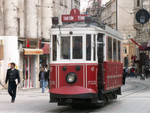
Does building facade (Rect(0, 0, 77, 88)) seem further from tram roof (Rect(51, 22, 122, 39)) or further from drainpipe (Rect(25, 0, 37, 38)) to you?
tram roof (Rect(51, 22, 122, 39))

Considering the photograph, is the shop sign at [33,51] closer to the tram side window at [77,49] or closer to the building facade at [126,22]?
the tram side window at [77,49]

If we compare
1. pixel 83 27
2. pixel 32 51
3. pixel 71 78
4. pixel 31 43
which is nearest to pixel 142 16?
pixel 31 43

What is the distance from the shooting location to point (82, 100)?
1761cm

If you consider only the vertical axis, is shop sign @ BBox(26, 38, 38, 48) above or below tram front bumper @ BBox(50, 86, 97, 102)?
above

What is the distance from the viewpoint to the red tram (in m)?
17.4

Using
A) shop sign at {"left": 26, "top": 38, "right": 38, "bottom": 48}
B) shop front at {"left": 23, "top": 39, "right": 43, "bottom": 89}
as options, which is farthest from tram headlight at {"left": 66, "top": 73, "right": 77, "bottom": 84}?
shop sign at {"left": 26, "top": 38, "right": 38, "bottom": 48}

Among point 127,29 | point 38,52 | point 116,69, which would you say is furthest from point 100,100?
point 127,29

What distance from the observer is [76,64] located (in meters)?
17.6

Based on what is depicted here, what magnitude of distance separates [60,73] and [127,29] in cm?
9300

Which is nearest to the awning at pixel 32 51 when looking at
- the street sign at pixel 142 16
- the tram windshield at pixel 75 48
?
the street sign at pixel 142 16

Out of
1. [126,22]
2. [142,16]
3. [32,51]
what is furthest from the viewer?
[126,22]

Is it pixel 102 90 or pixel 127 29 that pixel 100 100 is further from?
pixel 127 29

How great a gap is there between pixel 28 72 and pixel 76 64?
21577mm

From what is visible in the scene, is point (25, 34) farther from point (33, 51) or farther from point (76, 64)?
point (76, 64)
